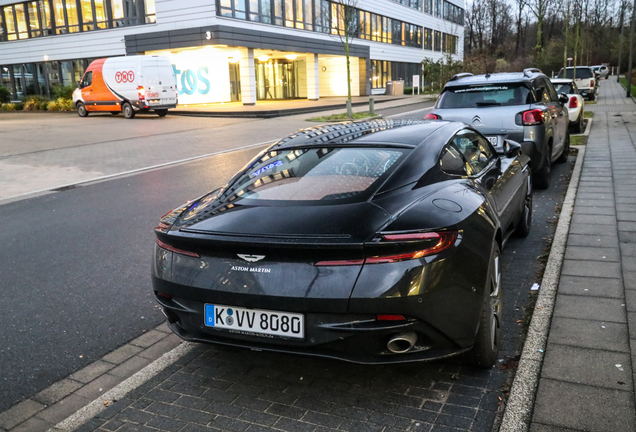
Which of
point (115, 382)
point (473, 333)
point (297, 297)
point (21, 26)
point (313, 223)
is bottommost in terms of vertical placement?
point (115, 382)

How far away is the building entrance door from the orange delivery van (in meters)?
14.5

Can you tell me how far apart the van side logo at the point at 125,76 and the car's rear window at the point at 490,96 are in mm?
21366

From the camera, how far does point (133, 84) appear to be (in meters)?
27.0

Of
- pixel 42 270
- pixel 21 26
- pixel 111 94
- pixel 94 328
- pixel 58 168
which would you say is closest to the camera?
pixel 94 328

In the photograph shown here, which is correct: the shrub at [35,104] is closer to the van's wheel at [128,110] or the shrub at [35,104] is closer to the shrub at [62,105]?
the shrub at [62,105]

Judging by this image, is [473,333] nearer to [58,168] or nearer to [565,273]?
[565,273]

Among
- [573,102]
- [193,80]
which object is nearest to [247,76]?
[193,80]

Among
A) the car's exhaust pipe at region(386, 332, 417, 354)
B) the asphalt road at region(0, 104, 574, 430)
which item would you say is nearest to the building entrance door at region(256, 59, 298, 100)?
the asphalt road at region(0, 104, 574, 430)

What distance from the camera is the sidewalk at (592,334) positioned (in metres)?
2.85

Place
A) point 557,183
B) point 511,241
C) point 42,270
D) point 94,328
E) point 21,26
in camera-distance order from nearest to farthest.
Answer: point 94,328, point 42,270, point 511,241, point 557,183, point 21,26

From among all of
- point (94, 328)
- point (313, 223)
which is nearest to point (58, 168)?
point (94, 328)

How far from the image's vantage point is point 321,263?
278 cm

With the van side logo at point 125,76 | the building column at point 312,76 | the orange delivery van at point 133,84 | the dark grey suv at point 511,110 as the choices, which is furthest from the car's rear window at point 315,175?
the building column at point 312,76

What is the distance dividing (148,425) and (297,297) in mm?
1032
